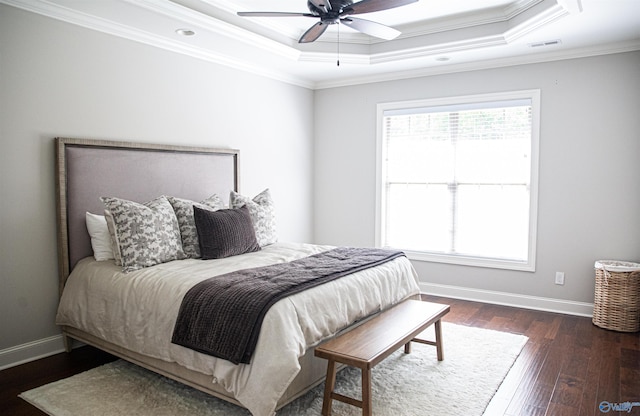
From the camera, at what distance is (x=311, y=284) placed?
2.80m

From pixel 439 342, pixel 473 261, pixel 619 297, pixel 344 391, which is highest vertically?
pixel 473 261

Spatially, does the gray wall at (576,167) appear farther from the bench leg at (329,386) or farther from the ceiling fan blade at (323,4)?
the bench leg at (329,386)

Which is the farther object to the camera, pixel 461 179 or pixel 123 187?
pixel 461 179

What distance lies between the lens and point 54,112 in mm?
3404

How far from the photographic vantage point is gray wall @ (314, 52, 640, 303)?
4250mm

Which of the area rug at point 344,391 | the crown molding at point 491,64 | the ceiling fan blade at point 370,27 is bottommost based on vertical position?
the area rug at point 344,391

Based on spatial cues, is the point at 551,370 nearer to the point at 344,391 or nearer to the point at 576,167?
the point at 344,391

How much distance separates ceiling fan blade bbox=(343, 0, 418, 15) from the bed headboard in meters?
2.08

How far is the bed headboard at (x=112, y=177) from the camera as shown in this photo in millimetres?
3422

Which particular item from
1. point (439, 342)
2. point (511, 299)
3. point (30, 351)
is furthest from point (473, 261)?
point (30, 351)

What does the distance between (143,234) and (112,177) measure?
2.33 feet

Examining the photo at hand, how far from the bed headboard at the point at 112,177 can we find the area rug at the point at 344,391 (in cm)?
89

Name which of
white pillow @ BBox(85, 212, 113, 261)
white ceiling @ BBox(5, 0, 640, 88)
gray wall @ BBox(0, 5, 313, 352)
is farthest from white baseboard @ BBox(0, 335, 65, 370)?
white ceiling @ BBox(5, 0, 640, 88)

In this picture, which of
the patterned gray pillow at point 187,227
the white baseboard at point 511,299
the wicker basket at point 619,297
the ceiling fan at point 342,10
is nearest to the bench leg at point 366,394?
the patterned gray pillow at point 187,227
